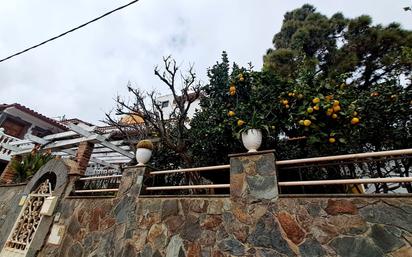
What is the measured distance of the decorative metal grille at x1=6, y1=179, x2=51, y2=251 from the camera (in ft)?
16.3

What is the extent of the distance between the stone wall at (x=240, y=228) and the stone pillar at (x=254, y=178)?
0.42 ft

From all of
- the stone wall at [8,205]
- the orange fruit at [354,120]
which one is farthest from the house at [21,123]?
the orange fruit at [354,120]

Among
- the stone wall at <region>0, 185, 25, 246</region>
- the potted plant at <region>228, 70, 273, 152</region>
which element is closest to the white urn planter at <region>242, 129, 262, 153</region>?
the potted plant at <region>228, 70, 273, 152</region>

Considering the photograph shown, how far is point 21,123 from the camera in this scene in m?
11.5

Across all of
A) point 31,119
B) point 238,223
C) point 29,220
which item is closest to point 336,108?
point 238,223

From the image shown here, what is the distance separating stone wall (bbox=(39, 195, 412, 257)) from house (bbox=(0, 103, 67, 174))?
8780 mm

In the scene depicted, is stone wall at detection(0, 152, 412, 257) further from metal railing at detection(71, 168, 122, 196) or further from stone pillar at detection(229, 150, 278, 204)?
metal railing at detection(71, 168, 122, 196)

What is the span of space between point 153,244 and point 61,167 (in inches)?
132

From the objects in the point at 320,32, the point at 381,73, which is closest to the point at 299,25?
the point at 320,32

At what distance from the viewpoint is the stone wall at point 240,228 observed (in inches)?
85.4

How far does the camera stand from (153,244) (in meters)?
3.48

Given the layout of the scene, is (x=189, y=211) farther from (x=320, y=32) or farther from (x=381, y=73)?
(x=320, y=32)

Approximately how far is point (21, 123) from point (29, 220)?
867 centimetres

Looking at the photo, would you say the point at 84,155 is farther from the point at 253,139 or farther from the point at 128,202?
the point at 253,139
